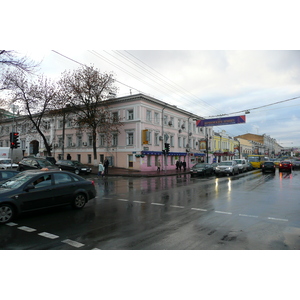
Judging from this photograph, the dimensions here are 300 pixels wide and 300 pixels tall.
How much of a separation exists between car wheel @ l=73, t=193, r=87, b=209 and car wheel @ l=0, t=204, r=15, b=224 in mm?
2077

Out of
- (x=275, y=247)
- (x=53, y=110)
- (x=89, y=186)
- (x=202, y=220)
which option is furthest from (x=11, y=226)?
(x=53, y=110)

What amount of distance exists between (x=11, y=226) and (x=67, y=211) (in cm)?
210

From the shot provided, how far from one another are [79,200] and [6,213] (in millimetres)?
2444

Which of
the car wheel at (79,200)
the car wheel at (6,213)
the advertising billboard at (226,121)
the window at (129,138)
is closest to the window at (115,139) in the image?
the window at (129,138)

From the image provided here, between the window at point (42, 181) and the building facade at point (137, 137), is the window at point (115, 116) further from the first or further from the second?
the window at point (42, 181)

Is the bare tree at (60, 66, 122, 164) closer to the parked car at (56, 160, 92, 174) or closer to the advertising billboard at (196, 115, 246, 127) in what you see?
the parked car at (56, 160, 92, 174)

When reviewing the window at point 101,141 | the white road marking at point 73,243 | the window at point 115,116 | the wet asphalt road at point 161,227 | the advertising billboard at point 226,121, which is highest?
the window at point 115,116

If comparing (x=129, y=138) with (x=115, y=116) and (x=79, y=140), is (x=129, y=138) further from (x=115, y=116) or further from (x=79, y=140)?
(x=79, y=140)

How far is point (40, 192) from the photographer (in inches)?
300

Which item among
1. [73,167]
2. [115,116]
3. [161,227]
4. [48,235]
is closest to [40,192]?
[48,235]

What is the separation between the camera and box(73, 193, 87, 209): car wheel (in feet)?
28.1

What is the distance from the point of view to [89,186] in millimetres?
9148

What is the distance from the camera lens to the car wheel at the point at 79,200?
8.56m

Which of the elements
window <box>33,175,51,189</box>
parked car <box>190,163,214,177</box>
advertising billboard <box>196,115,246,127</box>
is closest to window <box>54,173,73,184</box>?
window <box>33,175,51,189</box>
